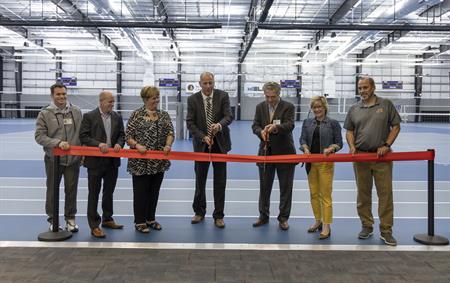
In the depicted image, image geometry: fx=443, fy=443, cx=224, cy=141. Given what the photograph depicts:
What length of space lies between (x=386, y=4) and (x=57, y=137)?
1976 cm

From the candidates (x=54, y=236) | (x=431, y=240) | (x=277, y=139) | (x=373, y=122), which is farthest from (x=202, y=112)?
(x=431, y=240)

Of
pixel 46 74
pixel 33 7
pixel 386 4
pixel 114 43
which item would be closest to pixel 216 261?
pixel 386 4

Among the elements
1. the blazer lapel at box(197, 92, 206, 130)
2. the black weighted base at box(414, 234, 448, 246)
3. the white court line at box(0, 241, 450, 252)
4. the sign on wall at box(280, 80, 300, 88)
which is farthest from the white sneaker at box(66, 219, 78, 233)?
the sign on wall at box(280, 80, 300, 88)

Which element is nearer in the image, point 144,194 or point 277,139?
point 144,194

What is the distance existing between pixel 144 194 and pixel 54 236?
1.02 m

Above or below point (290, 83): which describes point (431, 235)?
below

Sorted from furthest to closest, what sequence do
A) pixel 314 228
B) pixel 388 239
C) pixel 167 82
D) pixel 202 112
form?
pixel 167 82, pixel 202 112, pixel 314 228, pixel 388 239

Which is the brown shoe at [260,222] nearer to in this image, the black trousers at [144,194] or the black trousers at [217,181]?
the black trousers at [217,181]

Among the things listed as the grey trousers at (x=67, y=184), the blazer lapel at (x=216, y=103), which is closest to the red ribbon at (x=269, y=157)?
the grey trousers at (x=67, y=184)

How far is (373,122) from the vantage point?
4562 mm

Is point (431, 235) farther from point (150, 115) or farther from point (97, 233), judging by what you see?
point (97, 233)

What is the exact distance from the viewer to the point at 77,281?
11.6 ft

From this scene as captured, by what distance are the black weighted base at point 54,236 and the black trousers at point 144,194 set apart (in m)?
0.74

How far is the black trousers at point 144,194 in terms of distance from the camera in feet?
16.0
